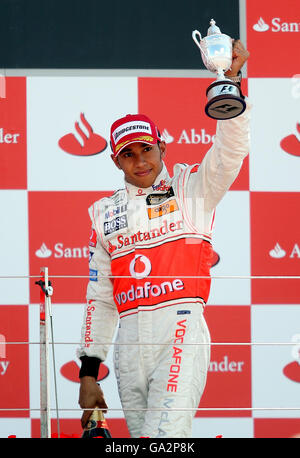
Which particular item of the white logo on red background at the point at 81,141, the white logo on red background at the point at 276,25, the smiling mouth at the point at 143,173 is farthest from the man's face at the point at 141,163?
the white logo on red background at the point at 276,25

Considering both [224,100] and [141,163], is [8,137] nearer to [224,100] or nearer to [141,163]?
[141,163]

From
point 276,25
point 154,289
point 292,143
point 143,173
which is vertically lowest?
point 154,289

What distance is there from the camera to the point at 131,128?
2.20m

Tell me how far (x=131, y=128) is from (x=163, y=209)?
0.24 m

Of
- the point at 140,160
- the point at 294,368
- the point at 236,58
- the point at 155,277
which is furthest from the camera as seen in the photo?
the point at 294,368

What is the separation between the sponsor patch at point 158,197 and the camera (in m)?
2.19

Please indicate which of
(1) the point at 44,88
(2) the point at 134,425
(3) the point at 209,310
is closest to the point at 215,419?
(3) the point at 209,310

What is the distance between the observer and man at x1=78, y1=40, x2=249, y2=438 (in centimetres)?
203

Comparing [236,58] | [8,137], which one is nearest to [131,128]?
[236,58]

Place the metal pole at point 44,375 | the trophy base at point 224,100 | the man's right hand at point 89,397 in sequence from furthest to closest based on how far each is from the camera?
the man's right hand at point 89,397, the metal pole at point 44,375, the trophy base at point 224,100

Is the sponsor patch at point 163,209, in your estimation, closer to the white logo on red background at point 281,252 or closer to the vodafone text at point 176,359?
the vodafone text at point 176,359

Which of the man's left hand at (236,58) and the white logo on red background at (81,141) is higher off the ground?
the white logo on red background at (81,141)

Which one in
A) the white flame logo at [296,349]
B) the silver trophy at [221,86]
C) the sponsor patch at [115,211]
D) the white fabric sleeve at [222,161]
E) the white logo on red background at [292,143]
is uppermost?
the white logo on red background at [292,143]
